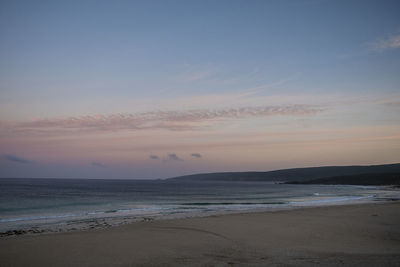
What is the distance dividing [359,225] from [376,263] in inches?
329

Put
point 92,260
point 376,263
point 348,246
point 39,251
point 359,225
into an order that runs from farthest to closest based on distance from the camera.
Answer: point 359,225, point 348,246, point 39,251, point 92,260, point 376,263

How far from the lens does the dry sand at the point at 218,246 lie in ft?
30.8

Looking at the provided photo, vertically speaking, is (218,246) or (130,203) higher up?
(218,246)

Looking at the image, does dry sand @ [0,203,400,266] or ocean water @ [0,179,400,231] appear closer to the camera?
dry sand @ [0,203,400,266]

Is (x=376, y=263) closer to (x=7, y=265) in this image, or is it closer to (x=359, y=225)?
(x=359, y=225)

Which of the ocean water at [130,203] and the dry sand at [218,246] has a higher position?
the dry sand at [218,246]

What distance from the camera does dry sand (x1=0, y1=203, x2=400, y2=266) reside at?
9.39m

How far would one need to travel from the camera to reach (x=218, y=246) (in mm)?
11633

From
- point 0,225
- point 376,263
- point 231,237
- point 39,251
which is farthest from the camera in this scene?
point 0,225

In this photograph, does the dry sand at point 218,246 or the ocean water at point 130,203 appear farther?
the ocean water at point 130,203

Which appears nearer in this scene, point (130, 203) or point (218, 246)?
point (218, 246)

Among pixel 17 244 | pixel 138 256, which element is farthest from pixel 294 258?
pixel 17 244

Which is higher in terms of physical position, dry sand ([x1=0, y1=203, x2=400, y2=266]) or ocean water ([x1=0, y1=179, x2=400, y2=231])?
dry sand ([x1=0, y1=203, x2=400, y2=266])

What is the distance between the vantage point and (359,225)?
16281mm
